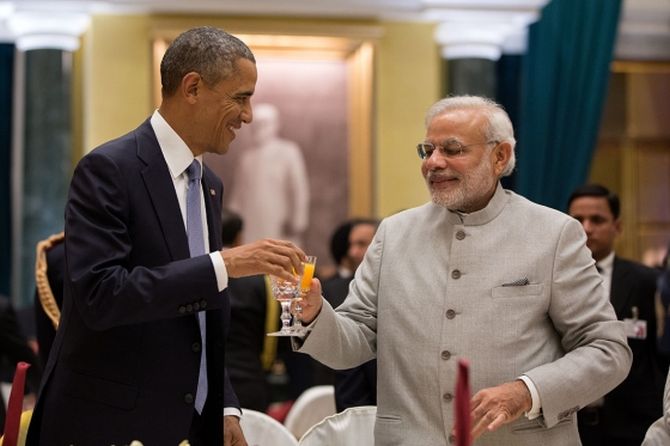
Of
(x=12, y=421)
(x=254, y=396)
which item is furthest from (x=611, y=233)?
(x=12, y=421)

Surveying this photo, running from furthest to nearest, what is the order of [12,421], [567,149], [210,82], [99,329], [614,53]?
[614,53] < [567,149] < [210,82] < [99,329] < [12,421]

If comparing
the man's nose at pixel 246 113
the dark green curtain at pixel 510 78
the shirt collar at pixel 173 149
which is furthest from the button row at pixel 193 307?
the dark green curtain at pixel 510 78

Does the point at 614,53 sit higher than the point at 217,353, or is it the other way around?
the point at 614,53

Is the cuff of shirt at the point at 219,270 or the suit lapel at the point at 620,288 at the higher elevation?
the cuff of shirt at the point at 219,270

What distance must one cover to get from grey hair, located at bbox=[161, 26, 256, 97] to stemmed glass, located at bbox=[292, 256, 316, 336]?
50 cm

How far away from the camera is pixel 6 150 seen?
8.91 m

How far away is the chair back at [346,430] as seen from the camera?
369cm

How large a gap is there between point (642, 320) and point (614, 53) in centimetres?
492

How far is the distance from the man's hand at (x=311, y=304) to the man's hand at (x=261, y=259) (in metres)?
0.27

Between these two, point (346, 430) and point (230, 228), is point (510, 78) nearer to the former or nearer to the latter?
point (230, 228)

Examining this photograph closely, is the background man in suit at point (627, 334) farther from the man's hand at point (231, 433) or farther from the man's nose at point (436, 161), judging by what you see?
the man's hand at point (231, 433)

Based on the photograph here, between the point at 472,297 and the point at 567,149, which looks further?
the point at 567,149

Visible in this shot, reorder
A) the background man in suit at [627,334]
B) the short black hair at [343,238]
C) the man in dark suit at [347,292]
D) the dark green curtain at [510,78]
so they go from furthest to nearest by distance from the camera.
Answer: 1. the dark green curtain at [510,78]
2. the short black hair at [343,238]
3. the background man in suit at [627,334]
4. the man in dark suit at [347,292]

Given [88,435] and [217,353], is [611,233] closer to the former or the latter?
[217,353]
